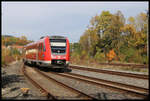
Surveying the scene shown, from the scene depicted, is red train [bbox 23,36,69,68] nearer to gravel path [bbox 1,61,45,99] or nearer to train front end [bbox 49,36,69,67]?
train front end [bbox 49,36,69,67]

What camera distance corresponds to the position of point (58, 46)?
16109mm

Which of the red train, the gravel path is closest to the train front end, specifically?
the red train

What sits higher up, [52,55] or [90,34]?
[90,34]

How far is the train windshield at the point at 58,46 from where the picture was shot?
15.9m

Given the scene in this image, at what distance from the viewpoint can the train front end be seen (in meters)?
15.8

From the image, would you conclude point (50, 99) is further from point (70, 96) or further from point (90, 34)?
point (90, 34)

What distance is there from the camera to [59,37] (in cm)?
1653

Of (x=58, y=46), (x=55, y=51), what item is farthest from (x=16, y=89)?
(x=58, y=46)

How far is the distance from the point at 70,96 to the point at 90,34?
1262 inches

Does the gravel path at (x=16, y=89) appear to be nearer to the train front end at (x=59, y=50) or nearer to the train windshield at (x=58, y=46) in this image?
the train front end at (x=59, y=50)

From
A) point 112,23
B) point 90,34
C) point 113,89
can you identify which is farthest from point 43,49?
point 90,34

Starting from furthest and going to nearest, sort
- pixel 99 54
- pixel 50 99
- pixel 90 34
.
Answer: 1. pixel 90 34
2. pixel 99 54
3. pixel 50 99

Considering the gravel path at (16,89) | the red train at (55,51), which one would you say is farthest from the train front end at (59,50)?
the gravel path at (16,89)

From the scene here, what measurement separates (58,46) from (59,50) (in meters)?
0.35
